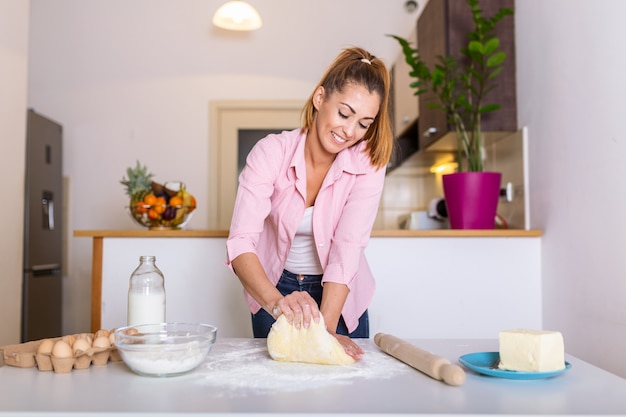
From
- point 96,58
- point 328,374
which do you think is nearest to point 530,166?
point 328,374

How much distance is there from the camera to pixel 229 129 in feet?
13.8

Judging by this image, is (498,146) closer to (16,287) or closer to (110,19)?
(16,287)

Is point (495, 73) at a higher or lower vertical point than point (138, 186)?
higher

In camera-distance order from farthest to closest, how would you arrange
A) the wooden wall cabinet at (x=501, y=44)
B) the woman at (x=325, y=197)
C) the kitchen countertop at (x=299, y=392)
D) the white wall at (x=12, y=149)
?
1. the white wall at (x=12, y=149)
2. the wooden wall cabinet at (x=501, y=44)
3. the woman at (x=325, y=197)
4. the kitchen countertop at (x=299, y=392)

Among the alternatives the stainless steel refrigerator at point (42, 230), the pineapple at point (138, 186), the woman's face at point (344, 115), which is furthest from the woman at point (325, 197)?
the stainless steel refrigerator at point (42, 230)

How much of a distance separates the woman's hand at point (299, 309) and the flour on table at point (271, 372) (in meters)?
0.08

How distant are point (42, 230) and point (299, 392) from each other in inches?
124

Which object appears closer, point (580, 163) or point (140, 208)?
point (580, 163)

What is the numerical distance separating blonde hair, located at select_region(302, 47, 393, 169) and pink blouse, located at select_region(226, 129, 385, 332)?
3 centimetres

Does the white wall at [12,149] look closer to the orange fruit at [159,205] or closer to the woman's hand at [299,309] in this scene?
the orange fruit at [159,205]

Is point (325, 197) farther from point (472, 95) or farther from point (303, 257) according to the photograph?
point (472, 95)

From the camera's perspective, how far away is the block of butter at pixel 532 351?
3.20 feet

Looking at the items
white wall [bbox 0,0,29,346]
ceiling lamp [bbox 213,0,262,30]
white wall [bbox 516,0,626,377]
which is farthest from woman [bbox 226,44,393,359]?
ceiling lamp [bbox 213,0,262,30]

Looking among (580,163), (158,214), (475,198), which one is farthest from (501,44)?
(158,214)
